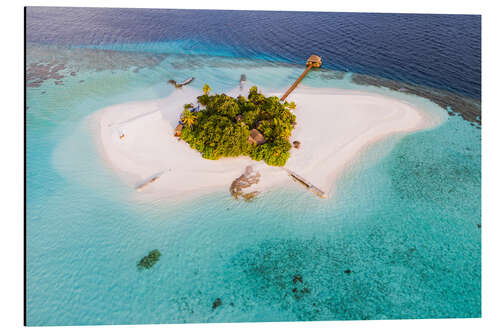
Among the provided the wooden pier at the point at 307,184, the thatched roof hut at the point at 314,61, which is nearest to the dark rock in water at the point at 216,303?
the wooden pier at the point at 307,184

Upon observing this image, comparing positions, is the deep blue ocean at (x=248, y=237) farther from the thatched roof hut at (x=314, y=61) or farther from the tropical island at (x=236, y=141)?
the thatched roof hut at (x=314, y=61)

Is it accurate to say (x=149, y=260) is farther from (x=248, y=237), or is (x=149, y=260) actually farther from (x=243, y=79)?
(x=243, y=79)

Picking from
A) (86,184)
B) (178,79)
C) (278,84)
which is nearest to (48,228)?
(86,184)

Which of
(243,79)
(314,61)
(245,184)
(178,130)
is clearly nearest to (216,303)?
(245,184)

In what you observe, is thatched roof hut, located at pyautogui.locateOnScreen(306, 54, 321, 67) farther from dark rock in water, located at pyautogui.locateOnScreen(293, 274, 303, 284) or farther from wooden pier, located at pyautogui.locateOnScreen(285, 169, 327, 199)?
dark rock in water, located at pyautogui.locateOnScreen(293, 274, 303, 284)

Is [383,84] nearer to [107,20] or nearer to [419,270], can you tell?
[419,270]

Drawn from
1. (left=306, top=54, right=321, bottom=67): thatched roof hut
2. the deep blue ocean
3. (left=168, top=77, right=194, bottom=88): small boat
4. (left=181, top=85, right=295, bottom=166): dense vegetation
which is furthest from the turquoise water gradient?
(left=306, top=54, right=321, bottom=67): thatched roof hut
